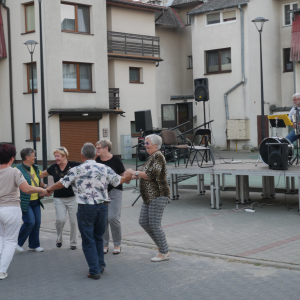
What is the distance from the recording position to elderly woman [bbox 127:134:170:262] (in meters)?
7.18

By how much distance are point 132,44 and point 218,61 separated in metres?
5.82

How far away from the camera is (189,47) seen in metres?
36.3

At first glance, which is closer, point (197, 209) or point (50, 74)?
point (197, 209)

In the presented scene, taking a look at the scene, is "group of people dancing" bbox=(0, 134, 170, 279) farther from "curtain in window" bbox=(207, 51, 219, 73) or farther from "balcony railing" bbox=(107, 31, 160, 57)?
"curtain in window" bbox=(207, 51, 219, 73)

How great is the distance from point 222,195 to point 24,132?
638 inches

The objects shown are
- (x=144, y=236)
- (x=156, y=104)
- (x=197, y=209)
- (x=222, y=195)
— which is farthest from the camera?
(x=156, y=104)

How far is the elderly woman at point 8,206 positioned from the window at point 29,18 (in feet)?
70.8

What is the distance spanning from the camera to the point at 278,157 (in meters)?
11.0

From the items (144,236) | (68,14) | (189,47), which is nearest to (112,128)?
(68,14)

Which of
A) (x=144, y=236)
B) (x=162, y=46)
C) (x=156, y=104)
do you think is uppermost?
(x=162, y=46)

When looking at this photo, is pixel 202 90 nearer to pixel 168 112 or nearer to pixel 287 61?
pixel 168 112

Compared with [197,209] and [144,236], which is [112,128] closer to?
[197,209]

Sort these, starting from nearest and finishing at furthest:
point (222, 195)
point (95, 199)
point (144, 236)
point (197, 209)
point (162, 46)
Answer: point (95, 199) < point (144, 236) < point (197, 209) < point (222, 195) < point (162, 46)

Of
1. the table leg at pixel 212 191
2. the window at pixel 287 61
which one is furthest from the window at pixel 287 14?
the table leg at pixel 212 191
